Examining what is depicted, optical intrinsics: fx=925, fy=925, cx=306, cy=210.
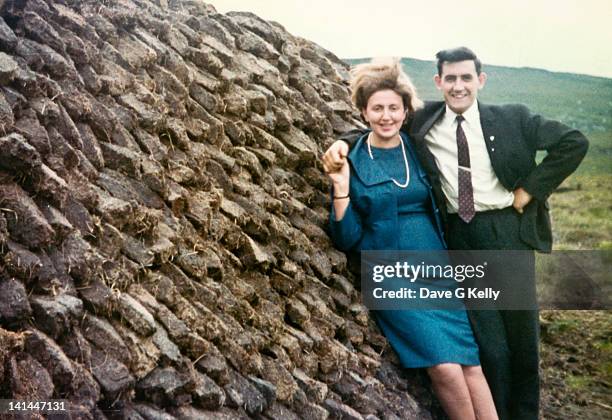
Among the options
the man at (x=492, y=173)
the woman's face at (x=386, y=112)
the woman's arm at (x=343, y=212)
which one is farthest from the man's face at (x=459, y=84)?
the woman's arm at (x=343, y=212)

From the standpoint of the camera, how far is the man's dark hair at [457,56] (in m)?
4.57

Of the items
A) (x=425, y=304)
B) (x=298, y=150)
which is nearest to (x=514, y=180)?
(x=425, y=304)

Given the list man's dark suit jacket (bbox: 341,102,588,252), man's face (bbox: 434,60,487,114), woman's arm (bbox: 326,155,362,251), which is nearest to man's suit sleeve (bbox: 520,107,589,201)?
man's dark suit jacket (bbox: 341,102,588,252)

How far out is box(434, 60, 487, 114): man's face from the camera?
15.0ft

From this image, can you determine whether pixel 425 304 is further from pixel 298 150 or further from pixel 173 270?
pixel 173 270

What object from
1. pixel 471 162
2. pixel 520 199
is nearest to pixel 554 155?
pixel 520 199

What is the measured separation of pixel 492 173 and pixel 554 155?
1.03 feet

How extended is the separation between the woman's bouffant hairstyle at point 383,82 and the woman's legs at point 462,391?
50.5 inches

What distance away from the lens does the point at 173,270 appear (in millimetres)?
3605

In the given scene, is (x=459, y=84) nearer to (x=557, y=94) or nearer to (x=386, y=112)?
(x=386, y=112)

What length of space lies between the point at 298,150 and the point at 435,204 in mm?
739

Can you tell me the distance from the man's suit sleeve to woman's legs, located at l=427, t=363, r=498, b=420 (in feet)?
3.07

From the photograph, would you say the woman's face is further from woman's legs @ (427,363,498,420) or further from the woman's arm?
woman's legs @ (427,363,498,420)

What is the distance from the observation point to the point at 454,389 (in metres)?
4.39
